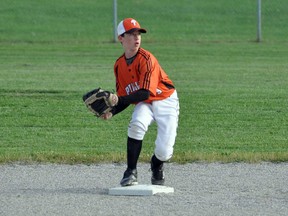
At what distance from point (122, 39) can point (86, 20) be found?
76.7ft

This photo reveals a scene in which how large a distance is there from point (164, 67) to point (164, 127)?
10.9 metres

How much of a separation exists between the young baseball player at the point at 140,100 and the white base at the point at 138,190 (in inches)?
4.5

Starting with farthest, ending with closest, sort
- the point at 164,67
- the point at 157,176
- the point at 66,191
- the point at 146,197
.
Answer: the point at 164,67 < the point at 157,176 < the point at 66,191 < the point at 146,197

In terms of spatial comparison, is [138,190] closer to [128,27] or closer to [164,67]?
[128,27]

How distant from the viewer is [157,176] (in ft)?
27.0

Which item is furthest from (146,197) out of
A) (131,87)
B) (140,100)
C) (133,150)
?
(131,87)

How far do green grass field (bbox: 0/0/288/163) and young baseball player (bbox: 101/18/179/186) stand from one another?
1.52 meters

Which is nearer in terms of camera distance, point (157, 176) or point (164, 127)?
point (164, 127)

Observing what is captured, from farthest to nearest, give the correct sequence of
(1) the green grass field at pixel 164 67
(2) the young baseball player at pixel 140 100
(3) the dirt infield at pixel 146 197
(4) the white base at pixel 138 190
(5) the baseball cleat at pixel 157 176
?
(1) the green grass field at pixel 164 67 → (5) the baseball cleat at pixel 157 176 → (2) the young baseball player at pixel 140 100 → (4) the white base at pixel 138 190 → (3) the dirt infield at pixel 146 197

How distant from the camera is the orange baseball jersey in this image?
7.93 m

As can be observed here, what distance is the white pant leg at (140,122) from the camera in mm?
7871

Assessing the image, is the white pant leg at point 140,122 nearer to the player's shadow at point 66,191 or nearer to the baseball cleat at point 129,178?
the baseball cleat at point 129,178

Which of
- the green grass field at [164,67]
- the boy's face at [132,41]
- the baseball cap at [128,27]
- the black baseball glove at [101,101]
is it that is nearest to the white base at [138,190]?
the black baseball glove at [101,101]

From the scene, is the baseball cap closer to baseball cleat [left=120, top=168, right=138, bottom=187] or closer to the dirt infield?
baseball cleat [left=120, top=168, right=138, bottom=187]
